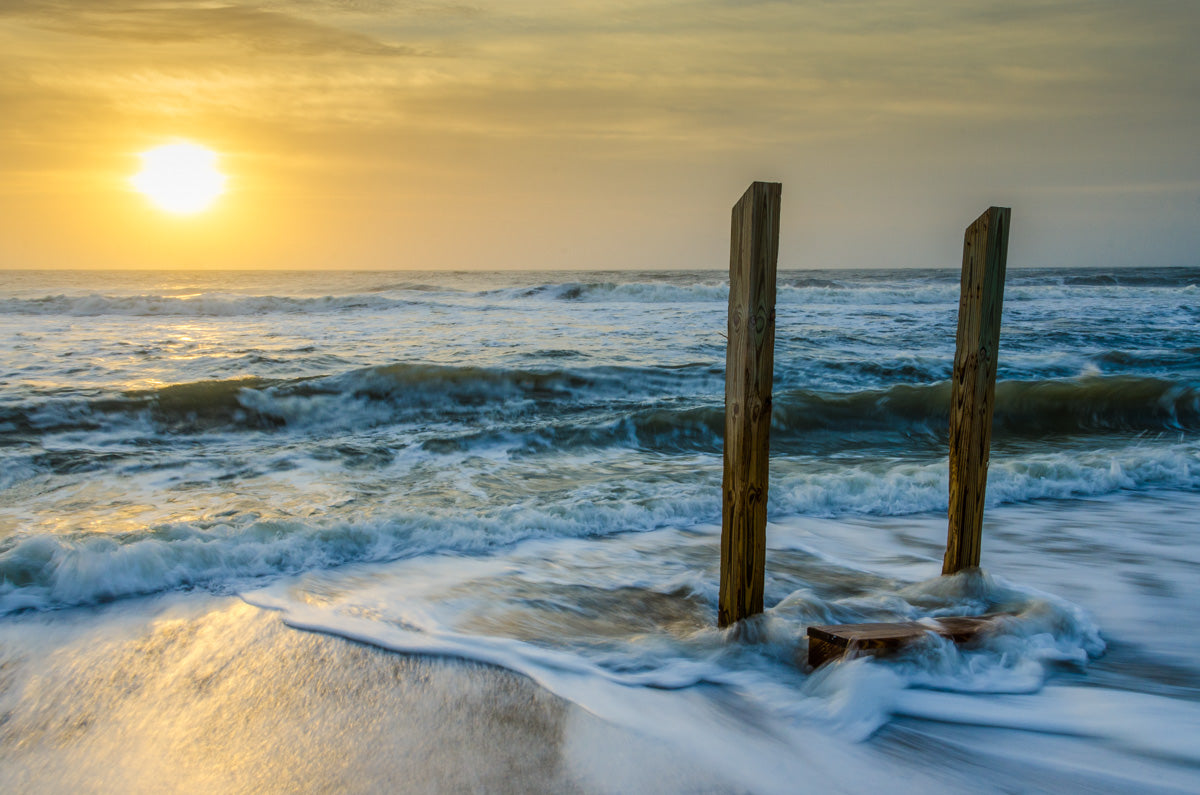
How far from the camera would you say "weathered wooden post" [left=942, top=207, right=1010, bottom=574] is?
12.6ft

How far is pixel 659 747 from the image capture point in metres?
3.13

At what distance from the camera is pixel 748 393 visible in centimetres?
356

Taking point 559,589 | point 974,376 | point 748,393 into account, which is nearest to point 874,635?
point 748,393

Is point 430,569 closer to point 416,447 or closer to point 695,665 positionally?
point 695,665

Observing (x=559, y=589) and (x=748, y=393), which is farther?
(x=559, y=589)

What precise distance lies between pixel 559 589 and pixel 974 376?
9.52ft

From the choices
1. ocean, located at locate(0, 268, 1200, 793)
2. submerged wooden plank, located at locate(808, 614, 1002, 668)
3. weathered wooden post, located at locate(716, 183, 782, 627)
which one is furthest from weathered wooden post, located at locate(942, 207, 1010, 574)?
weathered wooden post, located at locate(716, 183, 782, 627)

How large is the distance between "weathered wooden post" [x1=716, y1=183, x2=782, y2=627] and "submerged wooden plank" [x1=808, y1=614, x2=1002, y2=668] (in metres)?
0.40

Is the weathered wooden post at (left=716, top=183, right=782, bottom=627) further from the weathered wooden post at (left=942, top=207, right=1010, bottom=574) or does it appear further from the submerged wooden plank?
the weathered wooden post at (left=942, top=207, right=1010, bottom=574)

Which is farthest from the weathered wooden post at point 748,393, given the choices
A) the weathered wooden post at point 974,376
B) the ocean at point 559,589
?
the weathered wooden post at point 974,376

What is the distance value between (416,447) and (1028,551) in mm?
6605

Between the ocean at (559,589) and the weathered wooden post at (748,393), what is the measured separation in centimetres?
31

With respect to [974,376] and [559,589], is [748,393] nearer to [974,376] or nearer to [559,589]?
[974,376]


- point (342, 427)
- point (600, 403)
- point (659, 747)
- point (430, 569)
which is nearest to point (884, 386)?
point (600, 403)
